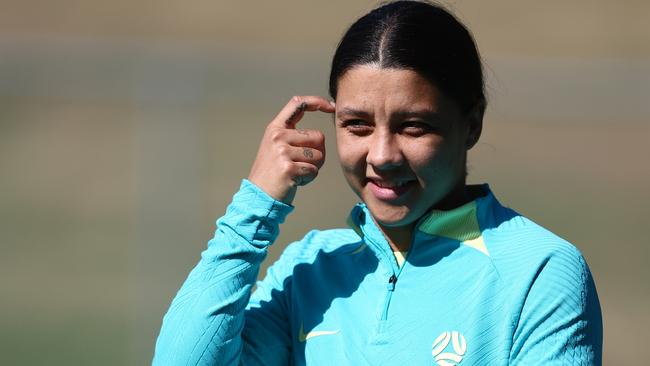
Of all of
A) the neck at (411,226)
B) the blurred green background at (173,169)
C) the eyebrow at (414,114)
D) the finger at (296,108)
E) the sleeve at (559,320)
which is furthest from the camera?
the blurred green background at (173,169)

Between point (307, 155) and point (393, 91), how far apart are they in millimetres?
265

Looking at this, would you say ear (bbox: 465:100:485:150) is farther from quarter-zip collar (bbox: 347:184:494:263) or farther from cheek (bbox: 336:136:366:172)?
cheek (bbox: 336:136:366:172)

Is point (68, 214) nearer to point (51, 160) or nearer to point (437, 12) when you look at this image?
point (51, 160)

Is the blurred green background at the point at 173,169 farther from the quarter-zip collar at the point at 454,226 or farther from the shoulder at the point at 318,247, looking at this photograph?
the quarter-zip collar at the point at 454,226

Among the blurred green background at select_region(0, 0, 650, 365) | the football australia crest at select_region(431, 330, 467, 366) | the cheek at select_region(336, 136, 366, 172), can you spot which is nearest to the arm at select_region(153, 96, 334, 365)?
the cheek at select_region(336, 136, 366, 172)

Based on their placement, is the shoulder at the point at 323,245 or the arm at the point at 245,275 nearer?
the arm at the point at 245,275

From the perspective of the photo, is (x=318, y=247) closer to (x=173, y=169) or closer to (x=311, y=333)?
(x=311, y=333)

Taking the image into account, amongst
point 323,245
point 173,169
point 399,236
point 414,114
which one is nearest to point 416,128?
point 414,114

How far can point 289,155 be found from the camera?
1.96 meters

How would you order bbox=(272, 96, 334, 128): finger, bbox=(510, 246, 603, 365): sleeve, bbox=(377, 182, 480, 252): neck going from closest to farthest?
bbox=(510, 246, 603, 365): sleeve
bbox=(377, 182, 480, 252): neck
bbox=(272, 96, 334, 128): finger

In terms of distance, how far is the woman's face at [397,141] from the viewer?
181cm

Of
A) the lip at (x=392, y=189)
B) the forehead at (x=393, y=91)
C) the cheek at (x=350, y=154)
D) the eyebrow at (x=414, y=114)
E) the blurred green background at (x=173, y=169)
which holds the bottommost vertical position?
the blurred green background at (x=173, y=169)

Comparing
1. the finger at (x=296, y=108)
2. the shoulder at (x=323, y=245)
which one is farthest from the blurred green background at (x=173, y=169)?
the finger at (x=296, y=108)

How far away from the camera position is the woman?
1.72m
